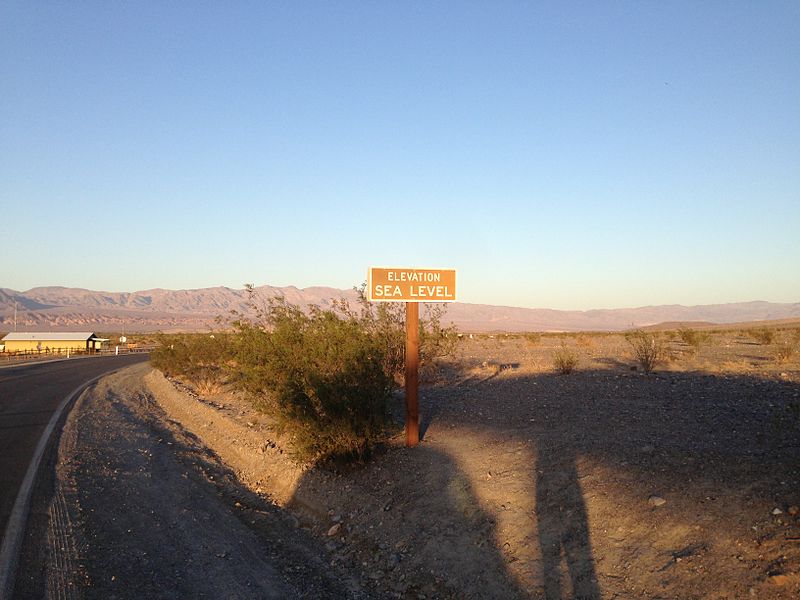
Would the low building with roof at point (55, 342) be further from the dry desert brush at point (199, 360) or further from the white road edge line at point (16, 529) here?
the white road edge line at point (16, 529)

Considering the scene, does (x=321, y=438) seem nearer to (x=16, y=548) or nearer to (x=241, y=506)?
(x=241, y=506)

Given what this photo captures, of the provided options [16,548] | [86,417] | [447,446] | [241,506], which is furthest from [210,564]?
[86,417]

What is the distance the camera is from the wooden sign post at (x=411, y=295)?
11.7 metres

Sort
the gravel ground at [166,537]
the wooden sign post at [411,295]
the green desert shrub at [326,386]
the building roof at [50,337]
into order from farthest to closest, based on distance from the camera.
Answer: the building roof at [50,337], the wooden sign post at [411,295], the green desert shrub at [326,386], the gravel ground at [166,537]

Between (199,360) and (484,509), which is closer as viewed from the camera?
(484,509)

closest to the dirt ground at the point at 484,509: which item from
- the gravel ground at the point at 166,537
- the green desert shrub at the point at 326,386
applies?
the gravel ground at the point at 166,537

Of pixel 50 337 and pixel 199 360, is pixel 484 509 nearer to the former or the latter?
pixel 199 360

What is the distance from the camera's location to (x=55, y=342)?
267 feet

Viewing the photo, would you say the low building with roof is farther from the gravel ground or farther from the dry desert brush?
the gravel ground

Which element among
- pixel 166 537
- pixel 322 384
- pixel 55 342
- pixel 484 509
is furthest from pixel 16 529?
pixel 55 342

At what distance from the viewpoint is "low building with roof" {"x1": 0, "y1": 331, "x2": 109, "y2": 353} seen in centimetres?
7654

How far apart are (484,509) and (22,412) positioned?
1787cm

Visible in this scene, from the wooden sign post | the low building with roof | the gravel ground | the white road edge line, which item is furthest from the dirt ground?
the low building with roof

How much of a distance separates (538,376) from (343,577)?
13.5 meters
